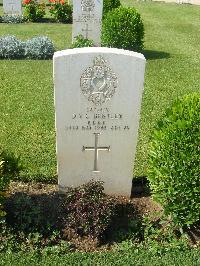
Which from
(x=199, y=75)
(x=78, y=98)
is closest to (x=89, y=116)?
(x=78, y=98)

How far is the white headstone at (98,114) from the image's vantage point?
5.20 m

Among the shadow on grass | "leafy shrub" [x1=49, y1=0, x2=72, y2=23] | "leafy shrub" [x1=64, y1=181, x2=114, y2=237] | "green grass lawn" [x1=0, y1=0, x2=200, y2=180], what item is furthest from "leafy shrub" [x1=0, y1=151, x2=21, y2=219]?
"leafy shrub" [x1=49, y1=0, x2=72, y2=23]

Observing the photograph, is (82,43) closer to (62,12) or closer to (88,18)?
(88,18)

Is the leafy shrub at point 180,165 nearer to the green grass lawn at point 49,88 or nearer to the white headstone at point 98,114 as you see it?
the white headstone at point 98,114

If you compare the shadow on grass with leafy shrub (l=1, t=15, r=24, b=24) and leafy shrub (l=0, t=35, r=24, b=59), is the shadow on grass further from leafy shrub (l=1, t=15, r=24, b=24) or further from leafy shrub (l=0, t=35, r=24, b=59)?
leafy shrub (l=1, t=15, r=24, b=24)

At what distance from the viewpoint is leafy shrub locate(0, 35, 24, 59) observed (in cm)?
1362

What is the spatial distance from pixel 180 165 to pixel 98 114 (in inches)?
47.4

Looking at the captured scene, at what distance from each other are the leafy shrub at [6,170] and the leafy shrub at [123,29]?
9.54 metres

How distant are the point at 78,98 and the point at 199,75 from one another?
25.3 ft

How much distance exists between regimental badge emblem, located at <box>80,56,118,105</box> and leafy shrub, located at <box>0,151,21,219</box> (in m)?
1.22

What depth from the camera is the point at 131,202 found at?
6.05 m

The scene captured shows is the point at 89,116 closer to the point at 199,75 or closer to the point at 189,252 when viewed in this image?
the point at 189,252

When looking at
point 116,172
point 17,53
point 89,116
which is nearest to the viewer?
point 89,116

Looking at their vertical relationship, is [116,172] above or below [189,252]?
above
